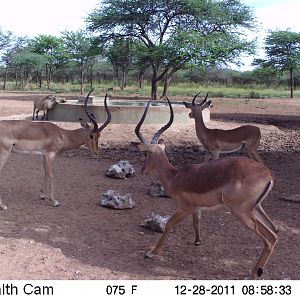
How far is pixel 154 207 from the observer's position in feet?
21.6

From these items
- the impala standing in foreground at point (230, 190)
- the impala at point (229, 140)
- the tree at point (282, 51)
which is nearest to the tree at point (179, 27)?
the tree at point (282, 51)

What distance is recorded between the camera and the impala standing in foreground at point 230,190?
4.18m

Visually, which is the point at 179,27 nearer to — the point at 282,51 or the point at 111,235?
the point at 282,51

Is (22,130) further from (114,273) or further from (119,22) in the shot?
(119,22)

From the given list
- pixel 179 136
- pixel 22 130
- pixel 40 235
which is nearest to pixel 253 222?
pixel 40 235

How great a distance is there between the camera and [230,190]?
425cm

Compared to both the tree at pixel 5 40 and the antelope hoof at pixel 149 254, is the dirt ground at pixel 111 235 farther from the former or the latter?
the tree at pixel 5 40

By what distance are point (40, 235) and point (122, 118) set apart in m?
8.37

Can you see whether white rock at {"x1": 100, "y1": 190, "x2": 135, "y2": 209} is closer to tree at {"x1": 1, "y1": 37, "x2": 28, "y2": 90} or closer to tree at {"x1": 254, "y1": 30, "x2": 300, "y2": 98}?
tree at {"x1": 254, "y1": 30, "x2": 300, "y2": 98}

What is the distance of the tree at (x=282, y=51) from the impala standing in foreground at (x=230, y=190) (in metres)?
31.8

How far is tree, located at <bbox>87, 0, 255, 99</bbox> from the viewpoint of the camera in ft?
84.5

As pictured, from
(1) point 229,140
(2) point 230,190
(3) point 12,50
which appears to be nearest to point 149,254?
(2) point 230,190

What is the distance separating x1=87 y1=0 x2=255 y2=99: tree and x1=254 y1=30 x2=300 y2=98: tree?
7.27 metres

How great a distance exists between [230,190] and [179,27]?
82.4 ft
